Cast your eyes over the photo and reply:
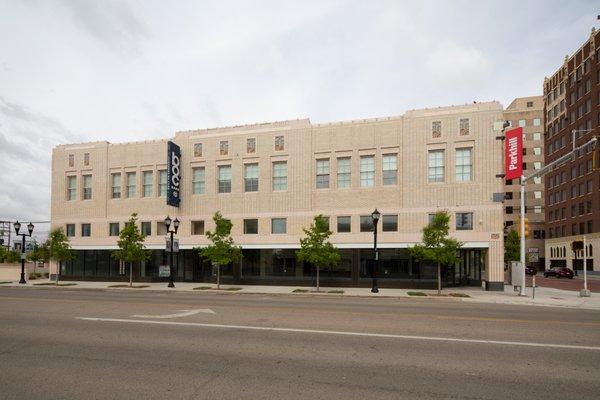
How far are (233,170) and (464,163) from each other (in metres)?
17.4

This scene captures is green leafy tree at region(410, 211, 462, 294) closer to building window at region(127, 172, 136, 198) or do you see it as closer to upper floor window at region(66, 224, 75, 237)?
building window at region(127, 172, 136, 198)

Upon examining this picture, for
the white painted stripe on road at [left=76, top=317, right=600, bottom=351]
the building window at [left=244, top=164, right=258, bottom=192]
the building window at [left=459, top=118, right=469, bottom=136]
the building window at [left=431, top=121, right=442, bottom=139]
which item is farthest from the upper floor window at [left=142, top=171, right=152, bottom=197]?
the building window at [left=459, top=118, right=469, bottom=136]

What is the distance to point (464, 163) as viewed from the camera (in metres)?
28.5

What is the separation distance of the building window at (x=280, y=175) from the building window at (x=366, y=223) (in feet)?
21.4

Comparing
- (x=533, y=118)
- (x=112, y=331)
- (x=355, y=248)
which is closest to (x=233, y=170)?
(x=355, y=248)

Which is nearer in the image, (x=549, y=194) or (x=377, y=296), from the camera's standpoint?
(x=377, y=296)

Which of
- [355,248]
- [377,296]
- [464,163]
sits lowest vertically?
[377,296]

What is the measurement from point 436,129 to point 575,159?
179ft

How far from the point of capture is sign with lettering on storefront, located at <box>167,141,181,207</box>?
32.6 meters

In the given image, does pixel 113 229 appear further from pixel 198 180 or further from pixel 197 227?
pixel 198 180

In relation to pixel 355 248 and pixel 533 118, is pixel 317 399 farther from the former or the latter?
pixel 533 118

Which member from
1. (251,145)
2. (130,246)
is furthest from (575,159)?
(130,246)

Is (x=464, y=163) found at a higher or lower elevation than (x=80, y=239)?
higher

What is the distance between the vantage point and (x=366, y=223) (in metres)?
29.8
